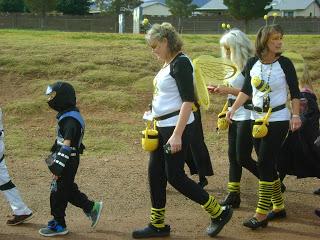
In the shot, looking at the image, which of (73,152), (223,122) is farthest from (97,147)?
(73,152)

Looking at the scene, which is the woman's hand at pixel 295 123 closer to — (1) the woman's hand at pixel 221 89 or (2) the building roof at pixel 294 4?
(1) the woman's hand at pixel 221 89

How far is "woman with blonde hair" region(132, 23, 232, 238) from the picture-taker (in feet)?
15.5

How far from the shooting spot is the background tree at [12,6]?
194 feet

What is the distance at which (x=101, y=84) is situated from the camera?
43.5ft

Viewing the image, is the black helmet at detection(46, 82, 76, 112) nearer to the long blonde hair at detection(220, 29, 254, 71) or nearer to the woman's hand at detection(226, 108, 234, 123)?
the woman's hand at detection(226, 108, 234, 123)

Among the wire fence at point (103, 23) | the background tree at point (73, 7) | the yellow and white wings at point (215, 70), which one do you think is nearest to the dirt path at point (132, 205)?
the yellow and white wings at point (215, 70)

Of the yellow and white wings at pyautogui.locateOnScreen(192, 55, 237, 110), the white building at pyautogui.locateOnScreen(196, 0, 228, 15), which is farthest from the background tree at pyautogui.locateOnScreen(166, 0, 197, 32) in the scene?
the yellow and white wings at pyautogui.locateOnScreen(192, 55, 237, 110)

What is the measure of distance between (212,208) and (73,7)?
54.9m

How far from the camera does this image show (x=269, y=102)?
5.17 meters

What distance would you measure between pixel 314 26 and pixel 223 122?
42834 mm

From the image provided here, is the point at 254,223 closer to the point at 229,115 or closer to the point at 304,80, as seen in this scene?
the point at 229,115

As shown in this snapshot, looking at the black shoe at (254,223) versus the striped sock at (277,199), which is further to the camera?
the striped sock at (277,199)

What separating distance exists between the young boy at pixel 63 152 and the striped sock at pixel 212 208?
1.13 meters

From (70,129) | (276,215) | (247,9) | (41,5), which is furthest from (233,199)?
(41,5)
